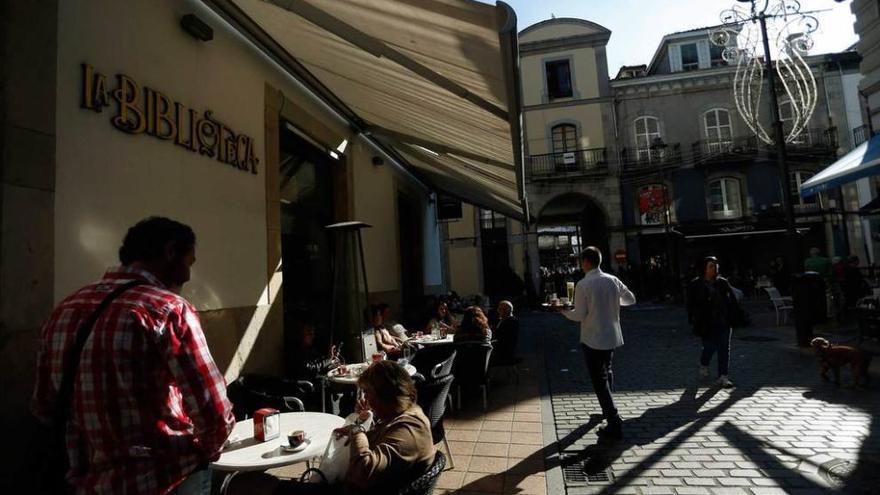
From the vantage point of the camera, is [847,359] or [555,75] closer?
[847,359]

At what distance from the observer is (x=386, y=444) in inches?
75.5

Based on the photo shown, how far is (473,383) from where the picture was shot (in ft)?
15.9

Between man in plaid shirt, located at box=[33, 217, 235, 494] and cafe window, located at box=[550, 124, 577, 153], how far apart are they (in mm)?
20017

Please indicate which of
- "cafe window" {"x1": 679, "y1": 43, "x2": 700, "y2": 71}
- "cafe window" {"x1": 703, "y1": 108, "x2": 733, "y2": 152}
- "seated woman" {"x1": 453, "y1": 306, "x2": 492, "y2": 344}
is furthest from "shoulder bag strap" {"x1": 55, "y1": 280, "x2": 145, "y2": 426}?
"cafe window" {"x1": 679, "y1": 43, "x2": 700, "y2": 71}

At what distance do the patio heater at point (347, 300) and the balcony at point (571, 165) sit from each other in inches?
607

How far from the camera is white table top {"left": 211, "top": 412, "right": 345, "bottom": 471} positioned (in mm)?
2205

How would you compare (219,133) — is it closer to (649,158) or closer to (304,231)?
(304,231)

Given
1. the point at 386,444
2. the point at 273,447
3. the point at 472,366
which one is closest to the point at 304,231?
the point at 472,366

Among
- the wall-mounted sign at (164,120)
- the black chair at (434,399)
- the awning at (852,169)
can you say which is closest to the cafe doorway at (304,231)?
the wall-mounted sign at (164,120)

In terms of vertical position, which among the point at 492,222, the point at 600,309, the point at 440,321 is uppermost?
the point at 492,222

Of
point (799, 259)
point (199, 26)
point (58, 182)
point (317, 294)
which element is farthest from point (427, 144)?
point (799, 259)

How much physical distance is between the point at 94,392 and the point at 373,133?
6.76 m

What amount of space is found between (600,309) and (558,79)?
61.8 feet

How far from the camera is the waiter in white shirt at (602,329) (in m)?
3.83
